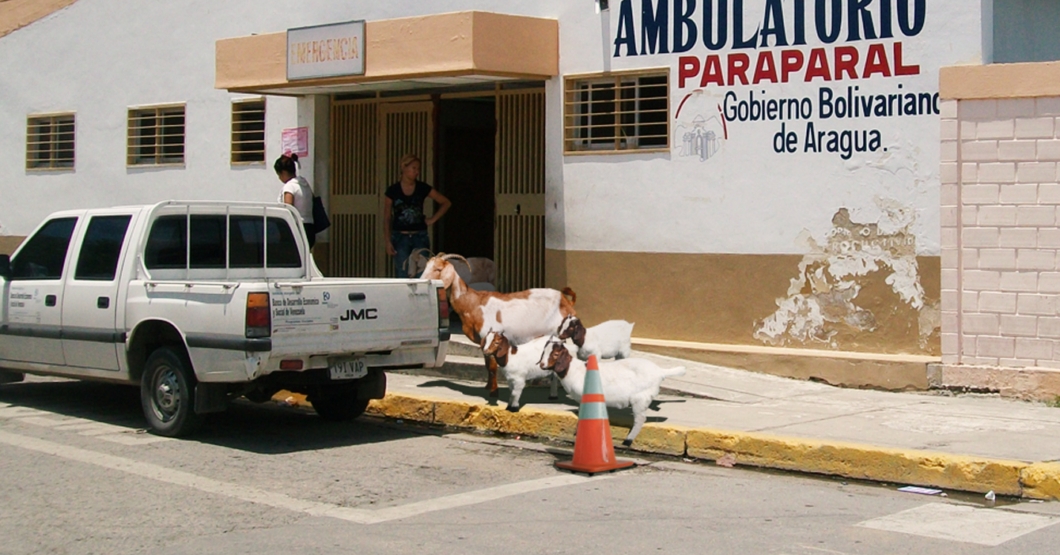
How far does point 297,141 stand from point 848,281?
756cm

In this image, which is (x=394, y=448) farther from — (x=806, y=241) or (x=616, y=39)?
(x=616, y=39)

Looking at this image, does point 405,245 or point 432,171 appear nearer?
point 405,245

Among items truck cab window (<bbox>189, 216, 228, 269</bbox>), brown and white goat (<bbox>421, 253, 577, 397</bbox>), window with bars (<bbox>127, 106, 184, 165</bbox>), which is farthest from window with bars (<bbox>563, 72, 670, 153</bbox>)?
window with bars (<bbox>127, 106, 184, 165</bbox>)

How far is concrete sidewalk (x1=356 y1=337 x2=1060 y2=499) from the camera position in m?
8.28

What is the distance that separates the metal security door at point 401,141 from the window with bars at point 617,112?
2411 millimetres

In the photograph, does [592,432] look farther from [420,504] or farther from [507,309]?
[507,309]

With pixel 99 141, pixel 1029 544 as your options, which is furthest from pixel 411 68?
pixel 1029 544

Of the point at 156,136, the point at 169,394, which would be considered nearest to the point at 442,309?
the point at 169,394

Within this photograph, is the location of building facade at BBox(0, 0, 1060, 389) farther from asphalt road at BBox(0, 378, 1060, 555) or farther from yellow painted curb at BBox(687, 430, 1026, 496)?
asphalt road at BBox(0, 378, 1060, 555)

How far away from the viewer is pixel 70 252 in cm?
1029

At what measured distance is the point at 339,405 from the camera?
10609 millimetres

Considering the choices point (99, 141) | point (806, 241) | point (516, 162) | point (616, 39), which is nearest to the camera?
point (806, 241)

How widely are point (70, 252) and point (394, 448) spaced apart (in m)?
3.26

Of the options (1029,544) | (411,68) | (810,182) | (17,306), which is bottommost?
(1029,544)
